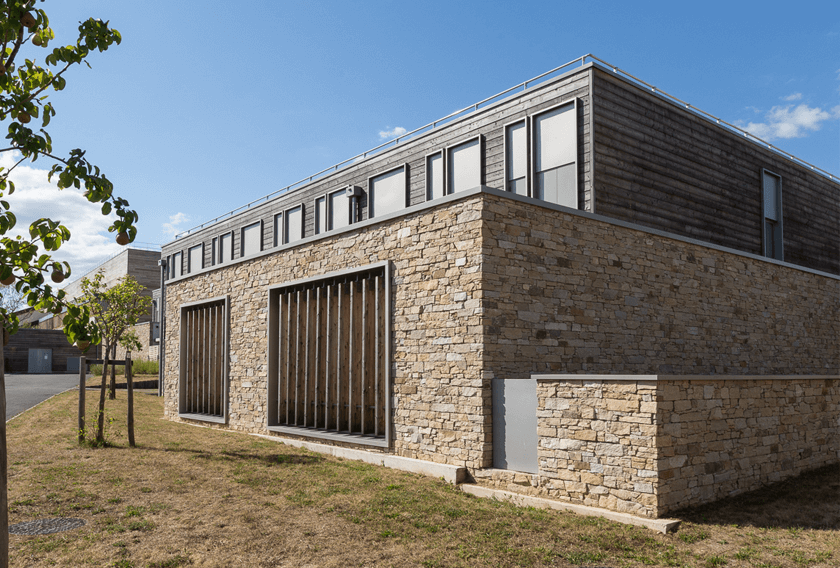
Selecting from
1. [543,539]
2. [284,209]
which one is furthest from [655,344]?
[284,209]

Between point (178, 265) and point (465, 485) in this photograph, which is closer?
point (465, 485)

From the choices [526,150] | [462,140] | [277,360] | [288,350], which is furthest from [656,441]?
[462,140]

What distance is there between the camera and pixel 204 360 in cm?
1664

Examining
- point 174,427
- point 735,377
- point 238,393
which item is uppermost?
point 735,377

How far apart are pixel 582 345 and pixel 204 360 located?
1086 centimetres

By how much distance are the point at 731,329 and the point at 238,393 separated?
11.2 m

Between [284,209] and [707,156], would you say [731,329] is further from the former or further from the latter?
[284,209]

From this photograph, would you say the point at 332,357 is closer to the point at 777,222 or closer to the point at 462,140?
the point at 462,140

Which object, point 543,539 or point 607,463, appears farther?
point 607,463

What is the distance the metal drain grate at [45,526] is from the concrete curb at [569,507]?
16.1 ft

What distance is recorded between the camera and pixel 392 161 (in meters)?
18.4

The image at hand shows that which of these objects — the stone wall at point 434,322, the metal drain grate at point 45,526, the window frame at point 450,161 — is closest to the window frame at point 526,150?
the window frame at point 450,161

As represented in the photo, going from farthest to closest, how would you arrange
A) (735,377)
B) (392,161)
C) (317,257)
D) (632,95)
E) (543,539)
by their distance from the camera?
(392,161), (632,95), (317,257), (735,377), (543,539)

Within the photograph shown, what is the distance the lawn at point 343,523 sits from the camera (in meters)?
5.79
